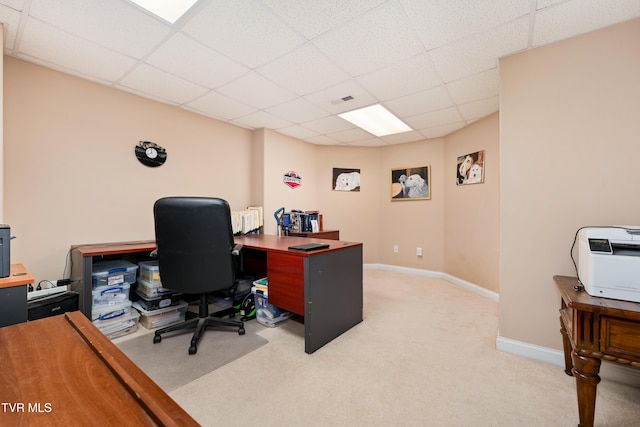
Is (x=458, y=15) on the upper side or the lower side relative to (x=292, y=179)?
upper

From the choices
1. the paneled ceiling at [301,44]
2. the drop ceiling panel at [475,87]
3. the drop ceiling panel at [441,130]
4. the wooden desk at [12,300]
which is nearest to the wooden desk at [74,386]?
the wooden desk at [12,300]

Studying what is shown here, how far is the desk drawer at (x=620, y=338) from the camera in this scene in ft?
4.29

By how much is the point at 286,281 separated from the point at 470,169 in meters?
3.32

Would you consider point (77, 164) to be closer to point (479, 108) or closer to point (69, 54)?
point (69, 54)

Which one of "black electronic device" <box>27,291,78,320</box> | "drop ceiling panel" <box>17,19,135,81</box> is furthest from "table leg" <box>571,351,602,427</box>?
"drop ceiling panel" <box>17,19,135,81</box>

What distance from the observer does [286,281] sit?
92.2 inches

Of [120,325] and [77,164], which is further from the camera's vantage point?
[77,164]

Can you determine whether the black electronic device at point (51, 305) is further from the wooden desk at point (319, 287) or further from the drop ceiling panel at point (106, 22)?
the drop ceiling panel at point (106, 22)

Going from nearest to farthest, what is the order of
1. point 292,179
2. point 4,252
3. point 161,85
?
point 4,252 < point 161,85 < point 292,179

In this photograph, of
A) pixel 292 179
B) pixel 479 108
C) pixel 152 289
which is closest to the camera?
pixel 152 289

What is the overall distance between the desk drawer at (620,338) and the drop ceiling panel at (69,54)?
384cm

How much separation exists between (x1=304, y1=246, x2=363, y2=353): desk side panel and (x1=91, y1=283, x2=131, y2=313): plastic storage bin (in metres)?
1.81

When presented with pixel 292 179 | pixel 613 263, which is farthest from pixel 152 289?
pixel 613 263

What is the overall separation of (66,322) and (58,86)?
2.90 m
